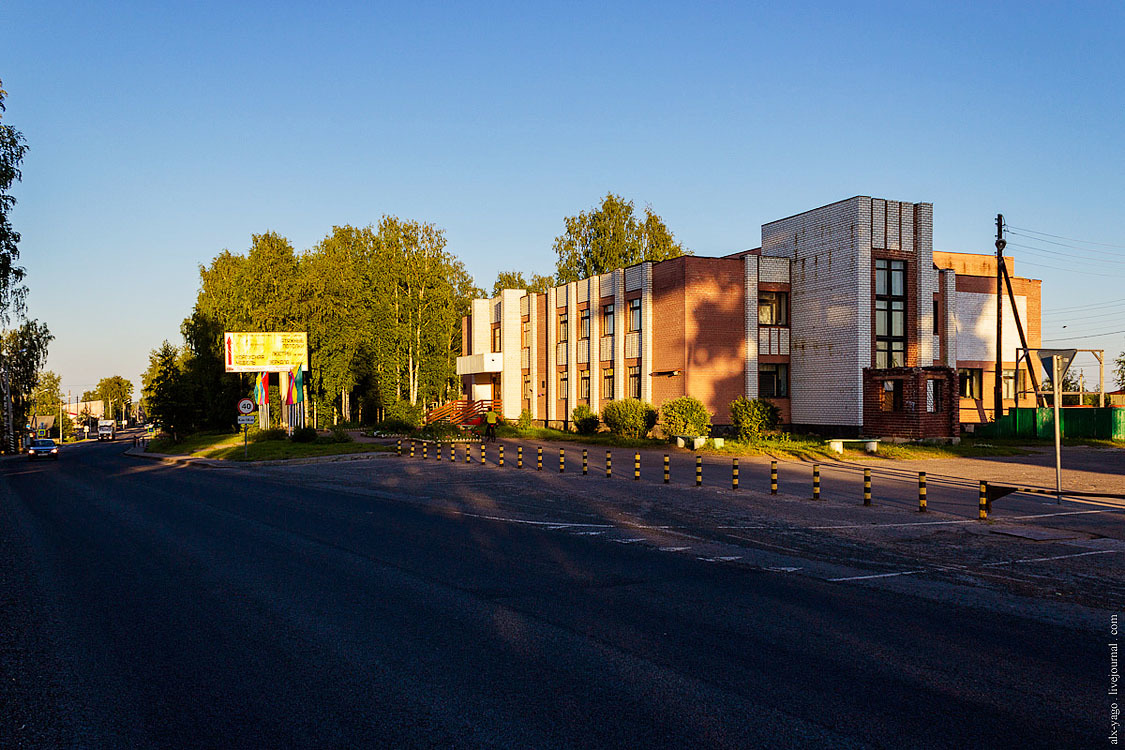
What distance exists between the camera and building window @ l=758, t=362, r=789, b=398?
42406 mm

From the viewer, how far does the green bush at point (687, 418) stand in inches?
1443

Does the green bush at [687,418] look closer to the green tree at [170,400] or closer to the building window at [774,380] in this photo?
the building window at [774,380]

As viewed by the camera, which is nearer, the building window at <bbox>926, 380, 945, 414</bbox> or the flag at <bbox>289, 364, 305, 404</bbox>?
the building window at <bbox>926, 380, 945, 414</bbox>

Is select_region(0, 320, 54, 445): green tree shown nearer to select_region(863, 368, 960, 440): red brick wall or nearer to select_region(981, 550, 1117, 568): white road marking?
select_region(863, 368, 960, 440): red brick wall

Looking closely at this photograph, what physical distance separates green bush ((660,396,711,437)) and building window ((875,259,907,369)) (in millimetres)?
9444

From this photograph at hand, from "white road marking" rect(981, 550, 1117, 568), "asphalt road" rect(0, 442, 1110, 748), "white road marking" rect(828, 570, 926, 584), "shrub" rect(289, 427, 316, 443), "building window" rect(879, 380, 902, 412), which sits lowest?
"shrub" rect(289, 427, 316, 443)

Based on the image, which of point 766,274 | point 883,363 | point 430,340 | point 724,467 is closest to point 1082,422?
point 883,363

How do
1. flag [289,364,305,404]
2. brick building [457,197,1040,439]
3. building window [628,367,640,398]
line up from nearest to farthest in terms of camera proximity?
brick building [457,197,1040,439] → building window [628,367,640,398] → flag [289,364,305,404]

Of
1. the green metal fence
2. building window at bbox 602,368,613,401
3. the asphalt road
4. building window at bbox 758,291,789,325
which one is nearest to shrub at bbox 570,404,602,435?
building window at bbox 602,368,613,401

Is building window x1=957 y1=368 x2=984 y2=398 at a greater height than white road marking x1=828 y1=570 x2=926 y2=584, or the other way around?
building window x1=957 y1=368 x2=984 y2=398

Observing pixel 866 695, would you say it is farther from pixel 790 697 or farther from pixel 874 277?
pixel 874 277

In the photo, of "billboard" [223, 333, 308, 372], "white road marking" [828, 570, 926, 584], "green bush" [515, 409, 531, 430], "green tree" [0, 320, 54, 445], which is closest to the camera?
"white road marking" [828, 570, 926, 584]

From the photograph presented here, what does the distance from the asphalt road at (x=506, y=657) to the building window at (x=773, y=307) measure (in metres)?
33.1

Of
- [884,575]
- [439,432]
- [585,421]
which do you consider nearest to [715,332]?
[585,421]
